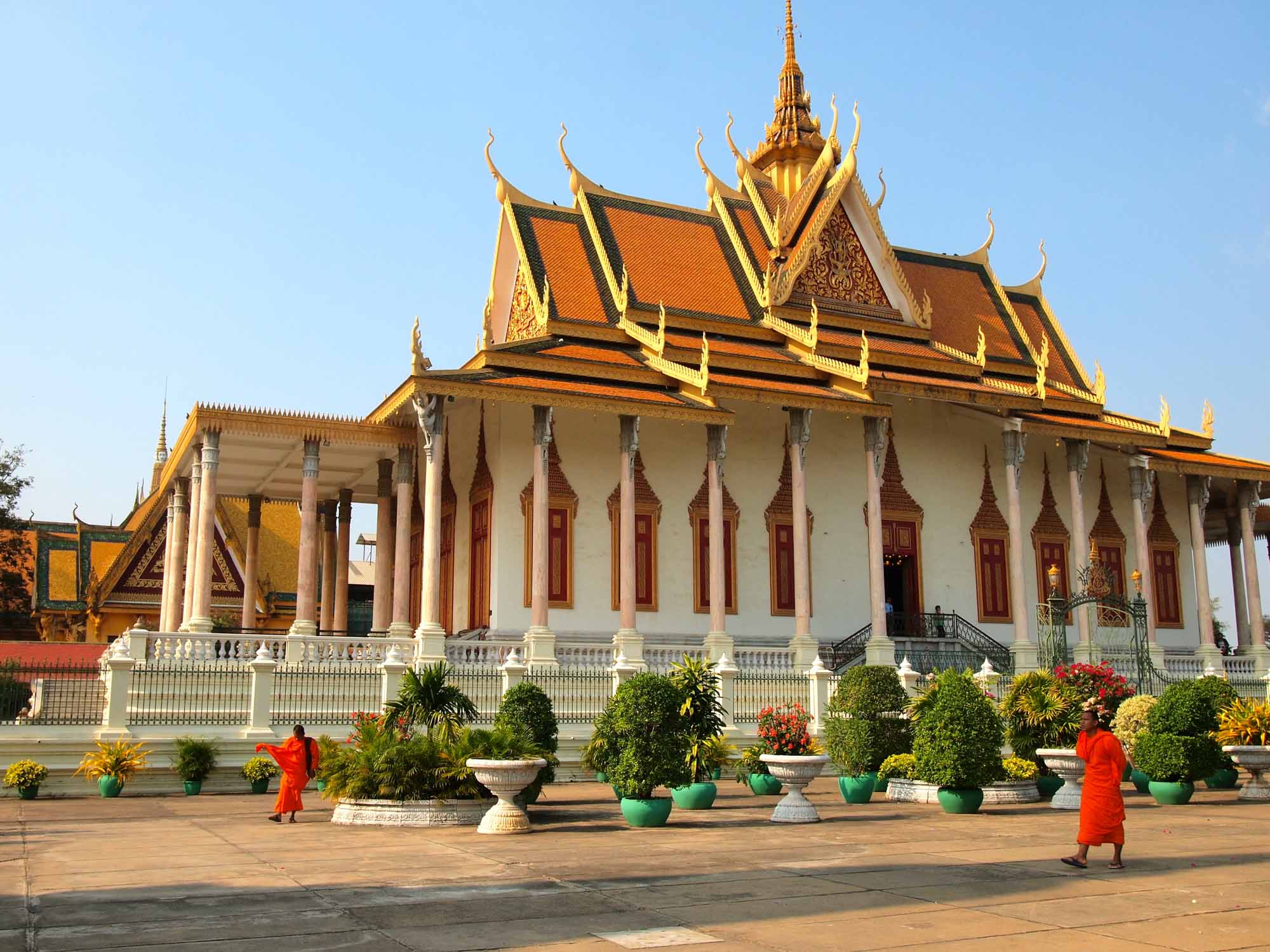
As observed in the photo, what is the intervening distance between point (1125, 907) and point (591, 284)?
19.4m

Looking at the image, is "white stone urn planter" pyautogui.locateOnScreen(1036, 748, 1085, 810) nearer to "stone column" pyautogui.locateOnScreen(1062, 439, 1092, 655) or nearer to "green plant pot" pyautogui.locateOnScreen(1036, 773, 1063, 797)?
"green plant pot" pyautogui.locateOnScreen(1036, 773, 1063, 797)

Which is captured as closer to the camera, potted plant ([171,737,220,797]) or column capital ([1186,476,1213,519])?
potted plant ([171,737,220,797])

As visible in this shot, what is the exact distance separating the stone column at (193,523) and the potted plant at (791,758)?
1150 centimetres

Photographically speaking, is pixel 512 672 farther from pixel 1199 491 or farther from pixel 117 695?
pixel 1199 491

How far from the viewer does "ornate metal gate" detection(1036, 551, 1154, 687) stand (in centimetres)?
2098

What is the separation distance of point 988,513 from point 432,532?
12126mm

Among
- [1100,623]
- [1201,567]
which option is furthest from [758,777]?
[1201,567]

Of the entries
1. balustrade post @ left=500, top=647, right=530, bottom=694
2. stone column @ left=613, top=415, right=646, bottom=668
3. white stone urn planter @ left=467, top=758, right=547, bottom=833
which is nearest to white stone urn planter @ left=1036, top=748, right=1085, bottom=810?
white stone urn planter @ left=467, top=758, right=547, bottom=833

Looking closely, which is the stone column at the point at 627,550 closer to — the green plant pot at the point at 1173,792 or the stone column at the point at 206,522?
the stone column at the point at 206,522

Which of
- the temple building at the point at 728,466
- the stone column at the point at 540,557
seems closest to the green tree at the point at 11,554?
the temple building at the point at 728,466

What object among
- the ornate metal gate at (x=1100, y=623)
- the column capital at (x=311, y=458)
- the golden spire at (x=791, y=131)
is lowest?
the ornate metal gate at (x=1100, y=623)

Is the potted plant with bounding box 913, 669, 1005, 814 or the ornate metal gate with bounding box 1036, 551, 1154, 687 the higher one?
the ornate metal gate with bounding box 1036, 551, 1154, 687

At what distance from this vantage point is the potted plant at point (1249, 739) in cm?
1437

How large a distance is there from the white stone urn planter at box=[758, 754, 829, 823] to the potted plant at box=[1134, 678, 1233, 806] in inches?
174
